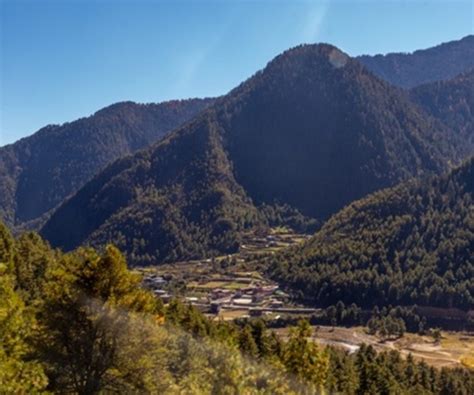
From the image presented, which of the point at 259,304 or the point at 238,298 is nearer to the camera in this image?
the point at 259,304

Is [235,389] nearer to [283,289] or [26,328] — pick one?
[26,328]

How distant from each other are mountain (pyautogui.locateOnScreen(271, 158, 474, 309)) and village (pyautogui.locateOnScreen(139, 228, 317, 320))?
7.85 meters

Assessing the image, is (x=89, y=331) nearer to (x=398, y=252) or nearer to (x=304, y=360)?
(x=304, y=360)

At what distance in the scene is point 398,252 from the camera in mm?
133125

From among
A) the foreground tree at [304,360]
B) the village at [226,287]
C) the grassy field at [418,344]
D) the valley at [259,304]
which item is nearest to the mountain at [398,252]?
the valley at [259,304]

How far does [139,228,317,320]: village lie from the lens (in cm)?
11019

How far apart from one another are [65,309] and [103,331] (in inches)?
61.7

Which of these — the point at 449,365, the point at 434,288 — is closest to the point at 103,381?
the point at 449,365

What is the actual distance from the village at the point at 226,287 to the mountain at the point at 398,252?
785 cm

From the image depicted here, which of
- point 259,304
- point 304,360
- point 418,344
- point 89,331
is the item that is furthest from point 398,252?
point 89,331

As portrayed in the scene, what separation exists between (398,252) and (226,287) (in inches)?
1538

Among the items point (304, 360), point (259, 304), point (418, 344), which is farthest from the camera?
point (259, 304)

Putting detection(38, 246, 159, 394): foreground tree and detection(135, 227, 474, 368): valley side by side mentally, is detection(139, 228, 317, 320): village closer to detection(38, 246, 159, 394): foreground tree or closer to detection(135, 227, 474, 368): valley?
detection(135, 227, 474, 368): valley

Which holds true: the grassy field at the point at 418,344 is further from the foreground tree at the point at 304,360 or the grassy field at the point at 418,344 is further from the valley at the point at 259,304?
the foreground tree at the point at 304,360
